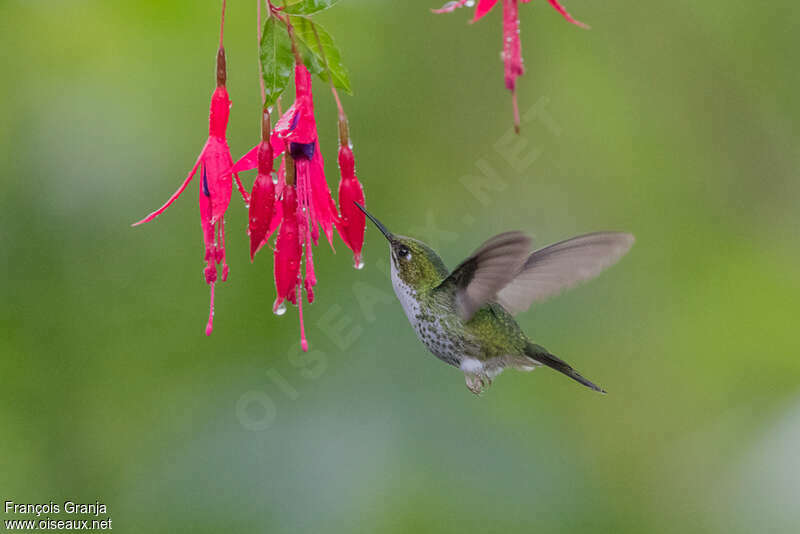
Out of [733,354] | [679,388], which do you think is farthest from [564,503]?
[733,354]

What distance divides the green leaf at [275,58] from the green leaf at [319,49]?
0.03m

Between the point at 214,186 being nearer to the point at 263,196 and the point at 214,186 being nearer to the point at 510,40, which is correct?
the point at 263,196

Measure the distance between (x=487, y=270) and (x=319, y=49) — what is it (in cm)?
41

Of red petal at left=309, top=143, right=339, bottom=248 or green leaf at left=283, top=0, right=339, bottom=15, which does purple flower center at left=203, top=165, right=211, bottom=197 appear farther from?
green leaf at left=283, top=0, right=339, bottom=15

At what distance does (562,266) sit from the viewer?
1429 millimetres

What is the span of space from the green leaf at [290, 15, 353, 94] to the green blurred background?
94 centimetres

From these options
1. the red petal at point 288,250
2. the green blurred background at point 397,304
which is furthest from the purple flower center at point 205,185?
the green blurred background at point 397,304

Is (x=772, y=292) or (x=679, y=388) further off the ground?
(x=772, y=292)

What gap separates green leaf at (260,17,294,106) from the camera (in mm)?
1082

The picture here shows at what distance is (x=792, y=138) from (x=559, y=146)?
63 centimetres

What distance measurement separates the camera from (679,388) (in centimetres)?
241

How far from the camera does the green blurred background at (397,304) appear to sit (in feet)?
6.52

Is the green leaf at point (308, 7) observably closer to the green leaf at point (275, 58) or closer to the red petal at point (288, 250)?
the green leaf at point (275, 58)

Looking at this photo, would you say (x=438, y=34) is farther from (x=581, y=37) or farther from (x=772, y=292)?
(x=772, y=292)
